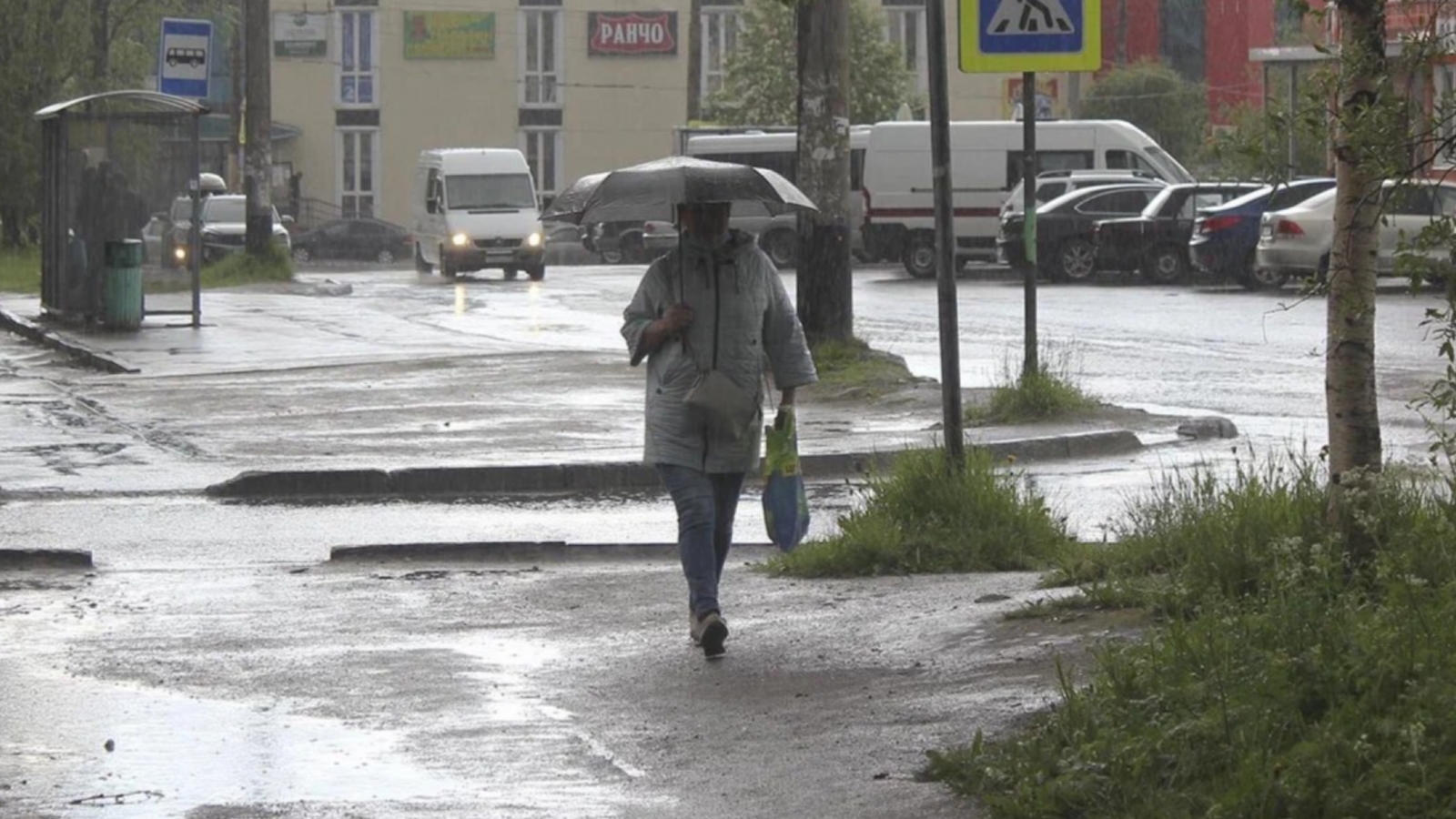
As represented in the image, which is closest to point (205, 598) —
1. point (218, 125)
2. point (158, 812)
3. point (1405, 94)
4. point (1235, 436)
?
point (158, 812)

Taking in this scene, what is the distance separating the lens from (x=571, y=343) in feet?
82.4

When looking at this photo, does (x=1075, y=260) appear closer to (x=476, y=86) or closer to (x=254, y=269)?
(x=254, y=269)

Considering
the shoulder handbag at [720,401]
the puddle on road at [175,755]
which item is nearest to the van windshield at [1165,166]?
the shoulder handbag at [720,401]

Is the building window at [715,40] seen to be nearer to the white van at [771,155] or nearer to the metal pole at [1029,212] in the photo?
the white van at [771,155]

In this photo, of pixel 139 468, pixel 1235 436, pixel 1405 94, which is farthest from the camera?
pixel 1235 436

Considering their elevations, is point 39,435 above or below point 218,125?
below

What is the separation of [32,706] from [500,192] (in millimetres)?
38187

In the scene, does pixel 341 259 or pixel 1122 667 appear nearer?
pixel 1122 667

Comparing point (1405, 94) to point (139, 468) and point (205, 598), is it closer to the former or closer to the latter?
point (205, 598)

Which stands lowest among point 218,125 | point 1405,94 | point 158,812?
point 158,812

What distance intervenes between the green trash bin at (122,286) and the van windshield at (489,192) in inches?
755

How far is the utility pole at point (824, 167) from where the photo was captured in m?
19.8

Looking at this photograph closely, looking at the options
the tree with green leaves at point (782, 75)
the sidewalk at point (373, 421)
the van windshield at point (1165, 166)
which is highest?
the tree with green leaves at point (782, 75)

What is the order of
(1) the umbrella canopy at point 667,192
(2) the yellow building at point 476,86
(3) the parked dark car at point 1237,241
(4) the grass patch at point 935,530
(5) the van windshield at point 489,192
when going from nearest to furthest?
1. (1) the umbrella canopy at point 667,192
2. (4) the grass patch at point 935,530
3. (3) the parked dark car at point 1237,241
4. (5) the van windshield at point 489,192
5. (2) the yellow building at point 476,86
